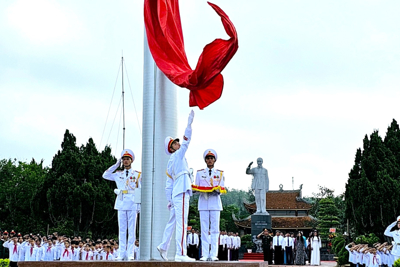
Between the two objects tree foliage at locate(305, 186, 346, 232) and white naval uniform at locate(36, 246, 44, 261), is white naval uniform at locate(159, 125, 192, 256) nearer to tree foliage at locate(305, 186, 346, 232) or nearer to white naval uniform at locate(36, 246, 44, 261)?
white naval uniform at locate(36, 246, 44, 261)

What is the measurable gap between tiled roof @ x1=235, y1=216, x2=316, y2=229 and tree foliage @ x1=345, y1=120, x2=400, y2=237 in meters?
9.37

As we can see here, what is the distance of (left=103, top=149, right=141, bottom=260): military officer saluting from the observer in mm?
9398

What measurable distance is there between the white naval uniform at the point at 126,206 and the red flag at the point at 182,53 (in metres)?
1.81

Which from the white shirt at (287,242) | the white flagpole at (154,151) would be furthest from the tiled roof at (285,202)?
the white flagpole at (154,151)

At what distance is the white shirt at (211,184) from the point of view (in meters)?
8.62

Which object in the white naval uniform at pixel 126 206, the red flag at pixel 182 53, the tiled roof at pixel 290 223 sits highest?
the red flag at pixel 182 53

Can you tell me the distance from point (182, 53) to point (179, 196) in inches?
106

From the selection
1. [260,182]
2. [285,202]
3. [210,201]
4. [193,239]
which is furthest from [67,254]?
[285,202]

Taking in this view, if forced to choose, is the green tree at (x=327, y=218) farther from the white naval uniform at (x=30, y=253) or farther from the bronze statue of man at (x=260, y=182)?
the white naval uniform at (x=30, y=253)

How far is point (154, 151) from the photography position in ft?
28.7

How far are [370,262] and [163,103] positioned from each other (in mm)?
9675

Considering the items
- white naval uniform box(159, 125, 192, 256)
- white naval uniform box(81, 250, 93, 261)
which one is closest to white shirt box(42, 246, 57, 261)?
white naval uniform box(81, 250, 93, 261)

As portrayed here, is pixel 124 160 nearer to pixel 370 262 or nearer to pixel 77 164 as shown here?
pixel 370 262

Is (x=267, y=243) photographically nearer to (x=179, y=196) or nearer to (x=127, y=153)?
(x=127, y=153)
